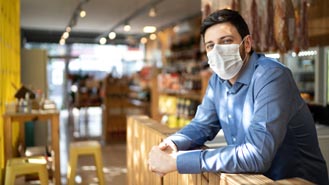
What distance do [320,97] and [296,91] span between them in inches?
107

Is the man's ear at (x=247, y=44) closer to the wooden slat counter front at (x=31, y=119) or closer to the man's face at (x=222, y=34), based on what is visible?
the man's face at (x=222, y=34)

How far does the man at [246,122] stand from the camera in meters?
1.16

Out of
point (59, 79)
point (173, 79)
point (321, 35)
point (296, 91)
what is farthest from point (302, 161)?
point (59, 79)

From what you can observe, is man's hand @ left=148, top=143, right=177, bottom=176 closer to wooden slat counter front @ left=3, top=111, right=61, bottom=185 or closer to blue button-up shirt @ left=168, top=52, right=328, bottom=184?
blue button-up shirt @ left=168, top=52, right=328, bottom=184

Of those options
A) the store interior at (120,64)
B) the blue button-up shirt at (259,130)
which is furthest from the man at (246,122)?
the store interior at (120,64)

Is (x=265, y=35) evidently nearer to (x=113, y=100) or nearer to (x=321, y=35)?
(x=321, y=35)

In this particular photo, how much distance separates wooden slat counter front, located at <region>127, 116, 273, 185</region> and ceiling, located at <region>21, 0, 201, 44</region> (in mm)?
5279

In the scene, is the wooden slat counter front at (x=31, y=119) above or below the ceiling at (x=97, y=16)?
below

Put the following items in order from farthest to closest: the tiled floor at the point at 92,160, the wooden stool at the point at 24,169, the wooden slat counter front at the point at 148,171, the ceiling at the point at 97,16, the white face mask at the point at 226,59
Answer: the ceiling at the point at 97,16
the tiled floor at the point at 92,160
the wooden stool at the point at 24,169
the white face mask at the point at 226,59
the wooden slat counter front at the point at 148,171

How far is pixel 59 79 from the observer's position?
14797 millimetres

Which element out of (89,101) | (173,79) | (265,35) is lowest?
(89,101)

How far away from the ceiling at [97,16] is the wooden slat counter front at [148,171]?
208 inches

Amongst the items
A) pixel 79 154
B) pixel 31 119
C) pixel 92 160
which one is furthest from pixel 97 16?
pixel 79 154

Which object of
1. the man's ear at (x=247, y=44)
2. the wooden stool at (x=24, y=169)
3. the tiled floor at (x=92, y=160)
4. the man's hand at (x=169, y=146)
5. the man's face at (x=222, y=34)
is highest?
the man's face at (x=222, y=34)
